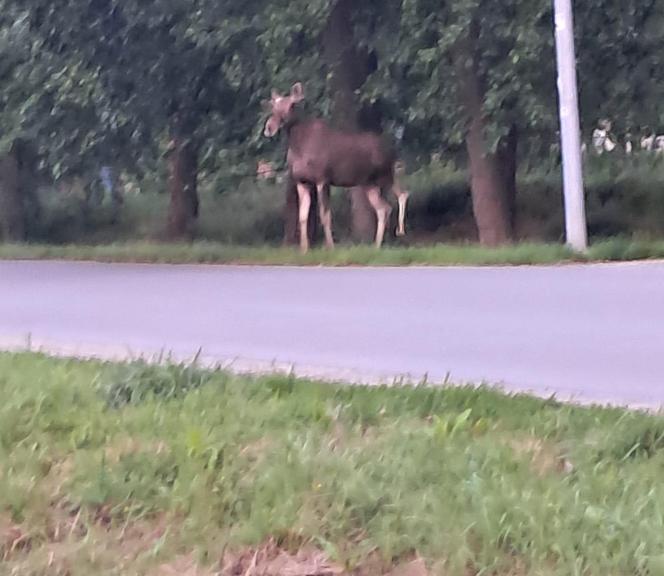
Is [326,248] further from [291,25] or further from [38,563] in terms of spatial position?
[38,563]

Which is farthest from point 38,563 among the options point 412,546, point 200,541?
point 412,546

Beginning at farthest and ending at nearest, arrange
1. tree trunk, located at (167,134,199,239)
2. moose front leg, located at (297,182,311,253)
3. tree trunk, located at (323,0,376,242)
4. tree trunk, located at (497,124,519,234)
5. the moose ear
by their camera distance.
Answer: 1. tree trunk, located at (167,134,199,239)
2. tree trunk, located at (323,0,376,242)
3. tree trunk, located at (497,124,519,234)
4. the moose ear
5. moose front leg, located at (297,182,311,253)

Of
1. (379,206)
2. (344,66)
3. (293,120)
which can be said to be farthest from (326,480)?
(344,66)

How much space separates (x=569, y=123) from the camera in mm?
16328

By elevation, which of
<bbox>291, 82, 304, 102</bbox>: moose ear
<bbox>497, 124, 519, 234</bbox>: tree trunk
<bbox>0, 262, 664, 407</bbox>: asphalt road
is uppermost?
<bbox>291, 82, 304, 102</bbox>: moose ear

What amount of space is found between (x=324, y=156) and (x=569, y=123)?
397cm

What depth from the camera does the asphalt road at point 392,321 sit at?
8.21 m

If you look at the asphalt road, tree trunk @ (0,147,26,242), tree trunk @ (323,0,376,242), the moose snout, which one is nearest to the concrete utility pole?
the asphalt road

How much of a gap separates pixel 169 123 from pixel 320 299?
10740 millimetres

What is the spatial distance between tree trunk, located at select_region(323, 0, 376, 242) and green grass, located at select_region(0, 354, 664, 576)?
13.7 metres

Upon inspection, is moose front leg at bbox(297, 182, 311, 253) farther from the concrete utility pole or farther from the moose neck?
the concrete utility pole

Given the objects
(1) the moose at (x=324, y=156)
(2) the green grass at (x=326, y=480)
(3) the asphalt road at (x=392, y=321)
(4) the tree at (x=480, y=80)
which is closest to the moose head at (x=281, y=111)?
(1) the moose at (x=324, y=156)

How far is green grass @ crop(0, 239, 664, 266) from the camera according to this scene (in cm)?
1569

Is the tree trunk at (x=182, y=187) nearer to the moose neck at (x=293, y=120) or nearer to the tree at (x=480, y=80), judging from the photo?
the moose neck at (x=293, y=120)
